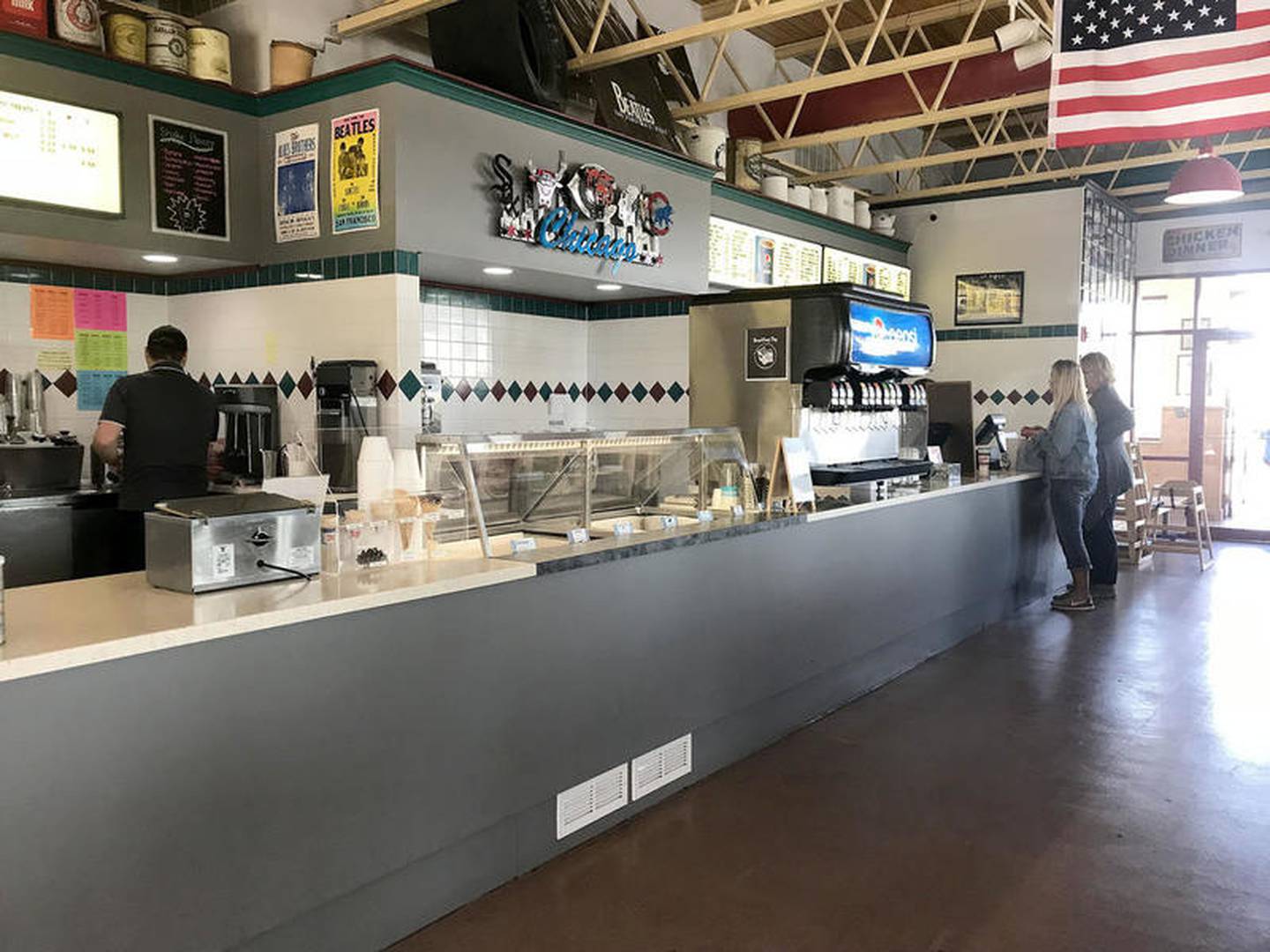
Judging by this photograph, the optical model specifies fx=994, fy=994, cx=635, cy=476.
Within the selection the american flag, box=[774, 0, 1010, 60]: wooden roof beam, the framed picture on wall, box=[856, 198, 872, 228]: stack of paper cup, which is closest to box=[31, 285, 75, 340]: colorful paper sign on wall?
the american flag

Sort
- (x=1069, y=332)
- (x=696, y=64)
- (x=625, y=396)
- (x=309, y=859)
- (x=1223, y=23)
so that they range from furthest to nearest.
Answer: (x=1069, y=332)
(x=696, y=64)
(x=625, y=396)
(x=1223, y=23)
(x=309, y=859)

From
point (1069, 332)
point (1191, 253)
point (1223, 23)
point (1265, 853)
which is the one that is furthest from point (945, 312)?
point (1265, 853)

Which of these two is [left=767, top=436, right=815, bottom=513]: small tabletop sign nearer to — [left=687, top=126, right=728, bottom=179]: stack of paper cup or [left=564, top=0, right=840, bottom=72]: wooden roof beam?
[left=564, top=0, right=840, bottom=72]: wooden roof beam

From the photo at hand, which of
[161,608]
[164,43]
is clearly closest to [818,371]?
[164,43]

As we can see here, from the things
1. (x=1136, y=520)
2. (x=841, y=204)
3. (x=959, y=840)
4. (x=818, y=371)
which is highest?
(x=841, y=204)

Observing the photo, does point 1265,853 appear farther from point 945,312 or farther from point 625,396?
point 945,312

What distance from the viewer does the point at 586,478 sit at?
3990mm

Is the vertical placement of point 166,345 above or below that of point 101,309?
below

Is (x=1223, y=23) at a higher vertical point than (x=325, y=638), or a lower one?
higher

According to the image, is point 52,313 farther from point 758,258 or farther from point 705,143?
point 758,258

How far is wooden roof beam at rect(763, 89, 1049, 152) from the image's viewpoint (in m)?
7.40

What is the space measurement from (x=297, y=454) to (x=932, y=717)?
128 inches

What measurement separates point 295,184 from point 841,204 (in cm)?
598

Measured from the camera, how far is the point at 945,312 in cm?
1098
